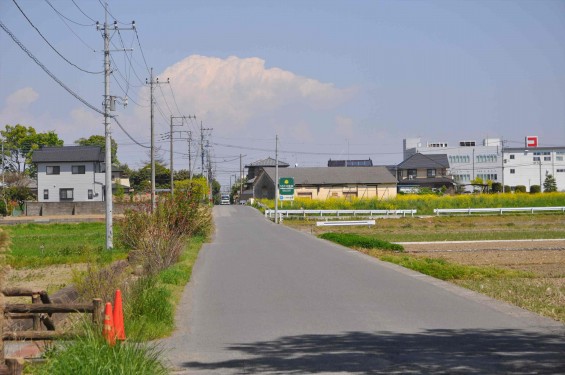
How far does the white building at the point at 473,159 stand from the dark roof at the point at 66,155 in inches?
2483

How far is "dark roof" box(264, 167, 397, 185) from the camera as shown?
95125mm

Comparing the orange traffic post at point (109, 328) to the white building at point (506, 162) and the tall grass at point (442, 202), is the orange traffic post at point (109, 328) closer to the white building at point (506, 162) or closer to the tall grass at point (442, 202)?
the tall grass at point (442, 202)

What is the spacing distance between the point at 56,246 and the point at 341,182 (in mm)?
63955

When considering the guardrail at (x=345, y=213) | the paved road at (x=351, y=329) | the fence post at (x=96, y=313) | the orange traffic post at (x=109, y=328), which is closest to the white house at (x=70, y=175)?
the guardrail at (x=345, y=213)

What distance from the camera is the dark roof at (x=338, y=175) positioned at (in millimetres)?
95125

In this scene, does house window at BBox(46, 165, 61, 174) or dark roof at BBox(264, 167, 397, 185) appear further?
dark roof at BBox(264, 167, 397, 185)

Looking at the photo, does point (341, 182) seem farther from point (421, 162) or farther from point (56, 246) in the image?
point (56, 246)

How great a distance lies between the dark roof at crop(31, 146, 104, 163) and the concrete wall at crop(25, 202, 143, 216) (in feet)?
19.2

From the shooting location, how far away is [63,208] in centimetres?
7188

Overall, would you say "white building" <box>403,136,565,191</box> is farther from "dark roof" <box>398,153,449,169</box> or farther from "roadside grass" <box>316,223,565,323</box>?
"roadside grass" <box>316,223,565,323</box>

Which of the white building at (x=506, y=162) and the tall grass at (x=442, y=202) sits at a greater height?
the white building at (x=506, y=162)

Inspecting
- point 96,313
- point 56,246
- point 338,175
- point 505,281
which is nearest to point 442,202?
point 338,175

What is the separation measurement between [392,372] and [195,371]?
225cm

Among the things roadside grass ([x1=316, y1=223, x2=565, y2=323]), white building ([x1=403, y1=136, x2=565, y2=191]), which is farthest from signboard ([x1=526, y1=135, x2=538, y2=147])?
roadside grass ([x1=316, y1=223, x2=565, y2=323])
